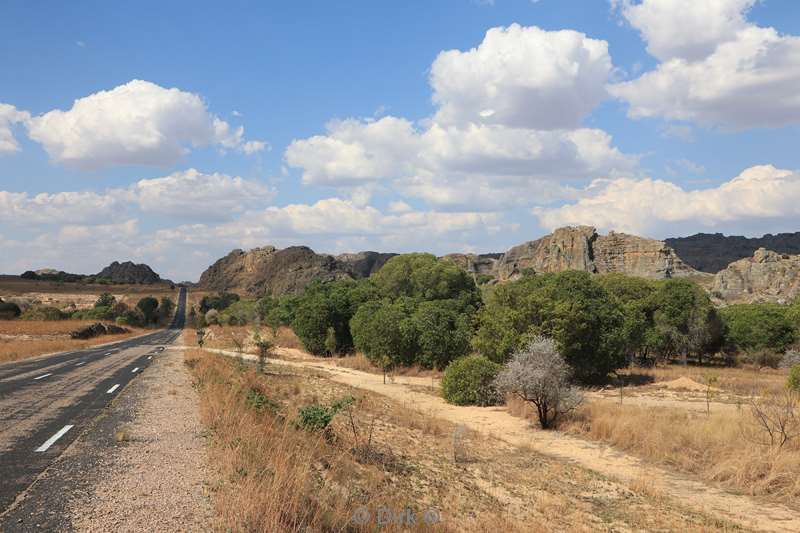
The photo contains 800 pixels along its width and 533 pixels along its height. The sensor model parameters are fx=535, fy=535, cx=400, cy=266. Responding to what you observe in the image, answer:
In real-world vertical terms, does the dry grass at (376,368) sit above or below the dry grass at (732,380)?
above

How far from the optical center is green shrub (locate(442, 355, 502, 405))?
29672 mm

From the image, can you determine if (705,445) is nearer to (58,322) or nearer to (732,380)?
(732,380)

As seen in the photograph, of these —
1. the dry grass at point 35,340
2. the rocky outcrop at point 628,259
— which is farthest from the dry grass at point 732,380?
the rocky outcrop at point 628,259

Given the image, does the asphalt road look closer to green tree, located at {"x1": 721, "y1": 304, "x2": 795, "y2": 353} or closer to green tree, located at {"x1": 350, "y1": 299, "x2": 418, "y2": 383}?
green tree, located at {"x1": 350, "y1": 299, "x2": 418, "y2": 383}

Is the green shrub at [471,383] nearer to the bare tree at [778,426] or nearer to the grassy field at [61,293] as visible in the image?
the bare tree at [778,426]

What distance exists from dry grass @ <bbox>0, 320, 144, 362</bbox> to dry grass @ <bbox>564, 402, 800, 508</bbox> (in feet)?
107

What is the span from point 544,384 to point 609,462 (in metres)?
5.04

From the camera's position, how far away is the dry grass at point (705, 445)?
48.6 feet

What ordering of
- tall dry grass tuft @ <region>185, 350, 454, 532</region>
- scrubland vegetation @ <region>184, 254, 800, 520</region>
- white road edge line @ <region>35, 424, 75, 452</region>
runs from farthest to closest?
scrubland vegetation @ <region>184, 254, 800, 520</region> < white road edge line @ <region>35, 424, 75, 452</region> < tall dry grass tuft @ <region>185, 350, 454, 532</region>

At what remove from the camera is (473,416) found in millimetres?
26062

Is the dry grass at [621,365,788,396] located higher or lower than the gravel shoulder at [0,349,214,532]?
lower

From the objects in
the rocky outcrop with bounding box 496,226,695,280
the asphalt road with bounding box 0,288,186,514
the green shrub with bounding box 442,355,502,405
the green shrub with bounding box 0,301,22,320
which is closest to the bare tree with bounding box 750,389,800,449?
the green shrub with bounding box 442,355,502,405

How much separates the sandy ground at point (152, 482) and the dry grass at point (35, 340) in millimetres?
26202

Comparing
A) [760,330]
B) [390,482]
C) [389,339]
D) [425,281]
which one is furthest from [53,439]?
[760,330]
